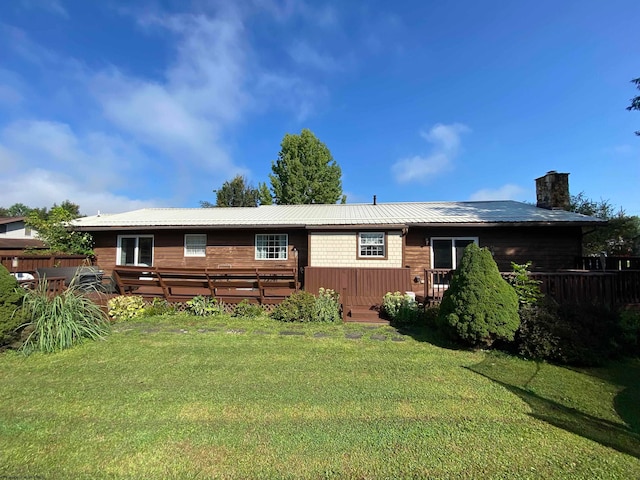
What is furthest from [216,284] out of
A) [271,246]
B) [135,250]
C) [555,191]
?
[555,191]

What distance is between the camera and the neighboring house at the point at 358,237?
1077 cm

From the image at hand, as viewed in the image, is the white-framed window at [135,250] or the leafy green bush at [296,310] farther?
the white-framed window at [135,250]

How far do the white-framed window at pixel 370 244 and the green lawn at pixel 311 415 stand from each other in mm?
5044

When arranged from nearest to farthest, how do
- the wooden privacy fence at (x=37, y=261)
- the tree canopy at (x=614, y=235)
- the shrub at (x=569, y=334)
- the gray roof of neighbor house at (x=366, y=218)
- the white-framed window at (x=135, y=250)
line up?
the shrub at (x=569, y=334) → the wooden privacy fence at (x=37, y=261) → the gray roof of neighbor house at (x=366, y=218) → the white-framed window at (x=135, y=250) → the tree canopy at (x=614, y=235)

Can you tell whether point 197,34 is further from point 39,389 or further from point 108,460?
point 108,460

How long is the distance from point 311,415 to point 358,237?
7787 mm

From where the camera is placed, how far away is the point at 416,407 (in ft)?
12.3

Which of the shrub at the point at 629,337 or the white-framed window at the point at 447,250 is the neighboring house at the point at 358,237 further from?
the shrub at the point at 629,337

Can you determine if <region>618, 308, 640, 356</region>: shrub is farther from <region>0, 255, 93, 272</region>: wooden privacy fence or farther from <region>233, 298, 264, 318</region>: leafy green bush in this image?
<region>0, 255, 93, 272</region>: wooden privacy fence

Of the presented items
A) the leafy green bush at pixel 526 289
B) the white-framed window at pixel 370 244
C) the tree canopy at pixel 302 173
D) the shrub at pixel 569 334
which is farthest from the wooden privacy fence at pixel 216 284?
the tree canopy at pixel 302 173

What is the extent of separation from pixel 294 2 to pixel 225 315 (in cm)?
1062

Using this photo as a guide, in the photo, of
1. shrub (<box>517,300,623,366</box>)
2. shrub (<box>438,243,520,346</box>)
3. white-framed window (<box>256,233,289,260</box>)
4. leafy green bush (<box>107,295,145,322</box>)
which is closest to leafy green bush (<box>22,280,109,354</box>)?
leafy green bush (<box>107,295,145,322</box>)

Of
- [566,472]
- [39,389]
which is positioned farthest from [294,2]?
[566,472]

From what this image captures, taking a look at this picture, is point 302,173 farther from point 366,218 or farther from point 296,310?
point 296,310
